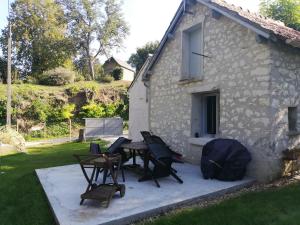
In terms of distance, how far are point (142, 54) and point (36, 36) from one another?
1482 cm

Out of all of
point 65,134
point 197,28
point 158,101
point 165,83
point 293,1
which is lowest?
point 65,134

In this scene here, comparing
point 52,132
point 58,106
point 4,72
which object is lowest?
point 52,132

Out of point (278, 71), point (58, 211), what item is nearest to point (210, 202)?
point (58, 211)

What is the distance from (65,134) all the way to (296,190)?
19.9 m

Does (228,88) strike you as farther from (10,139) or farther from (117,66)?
(117,66)

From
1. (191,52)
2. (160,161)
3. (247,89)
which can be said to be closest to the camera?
(160,161)

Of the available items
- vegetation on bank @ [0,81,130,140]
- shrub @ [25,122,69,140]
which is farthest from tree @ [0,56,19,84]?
shrub @ [25,122,69,140]

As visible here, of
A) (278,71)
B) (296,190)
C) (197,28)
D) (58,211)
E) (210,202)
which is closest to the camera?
(58,211)

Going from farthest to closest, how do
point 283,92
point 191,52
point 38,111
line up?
point 38,111
point 191,52
point 283,92

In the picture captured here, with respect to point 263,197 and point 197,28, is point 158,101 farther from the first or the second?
point 263,197

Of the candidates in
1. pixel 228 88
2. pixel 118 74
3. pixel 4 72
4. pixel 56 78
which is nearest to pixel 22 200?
pixel 228 88

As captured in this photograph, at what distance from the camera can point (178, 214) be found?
4609mm

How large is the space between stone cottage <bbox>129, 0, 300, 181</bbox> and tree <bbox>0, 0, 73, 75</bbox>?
26378mm

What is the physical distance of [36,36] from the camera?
110ft
